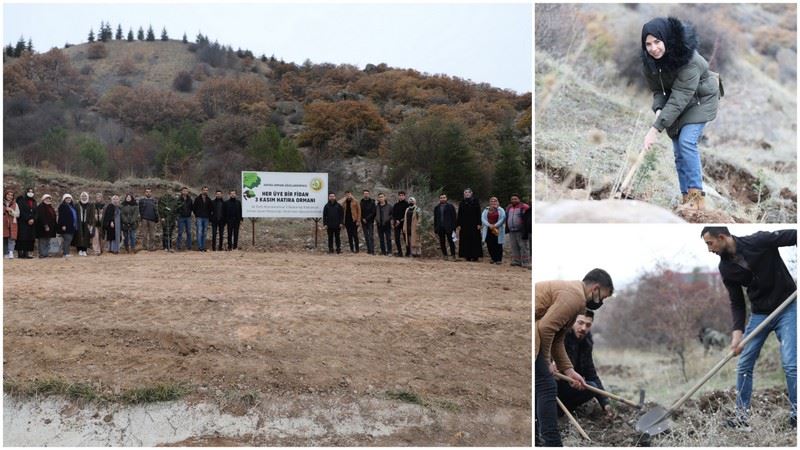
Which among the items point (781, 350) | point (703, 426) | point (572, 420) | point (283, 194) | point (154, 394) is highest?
point (283, 194)

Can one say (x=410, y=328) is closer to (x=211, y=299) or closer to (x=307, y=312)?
(x=307, y=312)

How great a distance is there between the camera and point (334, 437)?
7.25 metres

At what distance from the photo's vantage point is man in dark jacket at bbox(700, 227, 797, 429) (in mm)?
5652

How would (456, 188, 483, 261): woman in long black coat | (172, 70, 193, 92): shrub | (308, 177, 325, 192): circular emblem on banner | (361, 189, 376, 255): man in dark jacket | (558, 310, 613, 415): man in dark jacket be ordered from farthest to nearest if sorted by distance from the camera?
(172, 70, 193, 92): shrub
(308, 177, 325, 192): circular emblem on banner
(361, 189, 376, 255): man in dark jacket
(456, 188, 483, 261): woman in long black coat
(558, 310, 613, 415): man in dark jacket

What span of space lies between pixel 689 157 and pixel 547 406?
6.98 feet

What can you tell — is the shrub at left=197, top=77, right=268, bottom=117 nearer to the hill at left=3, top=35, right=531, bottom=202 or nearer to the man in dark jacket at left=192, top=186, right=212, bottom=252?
the hill at left=3, top=35, right=531, bottom=202

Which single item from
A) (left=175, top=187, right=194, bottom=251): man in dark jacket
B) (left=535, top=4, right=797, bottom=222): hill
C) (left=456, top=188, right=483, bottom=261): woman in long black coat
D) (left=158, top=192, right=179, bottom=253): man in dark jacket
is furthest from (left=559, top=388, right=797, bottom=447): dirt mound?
(left=158, top=192, right=179, bottom=253): man in dark jacket

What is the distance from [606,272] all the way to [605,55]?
5.49 feet

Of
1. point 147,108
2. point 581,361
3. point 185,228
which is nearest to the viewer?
point 581,361

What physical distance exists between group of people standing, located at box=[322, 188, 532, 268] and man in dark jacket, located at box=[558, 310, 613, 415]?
20.9 feet

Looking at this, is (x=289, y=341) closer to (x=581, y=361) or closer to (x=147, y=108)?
(x=581, y=361)

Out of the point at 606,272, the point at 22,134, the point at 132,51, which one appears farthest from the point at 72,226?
the point at 132,51

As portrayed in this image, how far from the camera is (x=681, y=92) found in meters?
5.44

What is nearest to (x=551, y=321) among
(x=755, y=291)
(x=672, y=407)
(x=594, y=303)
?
(x=594, y=303)
